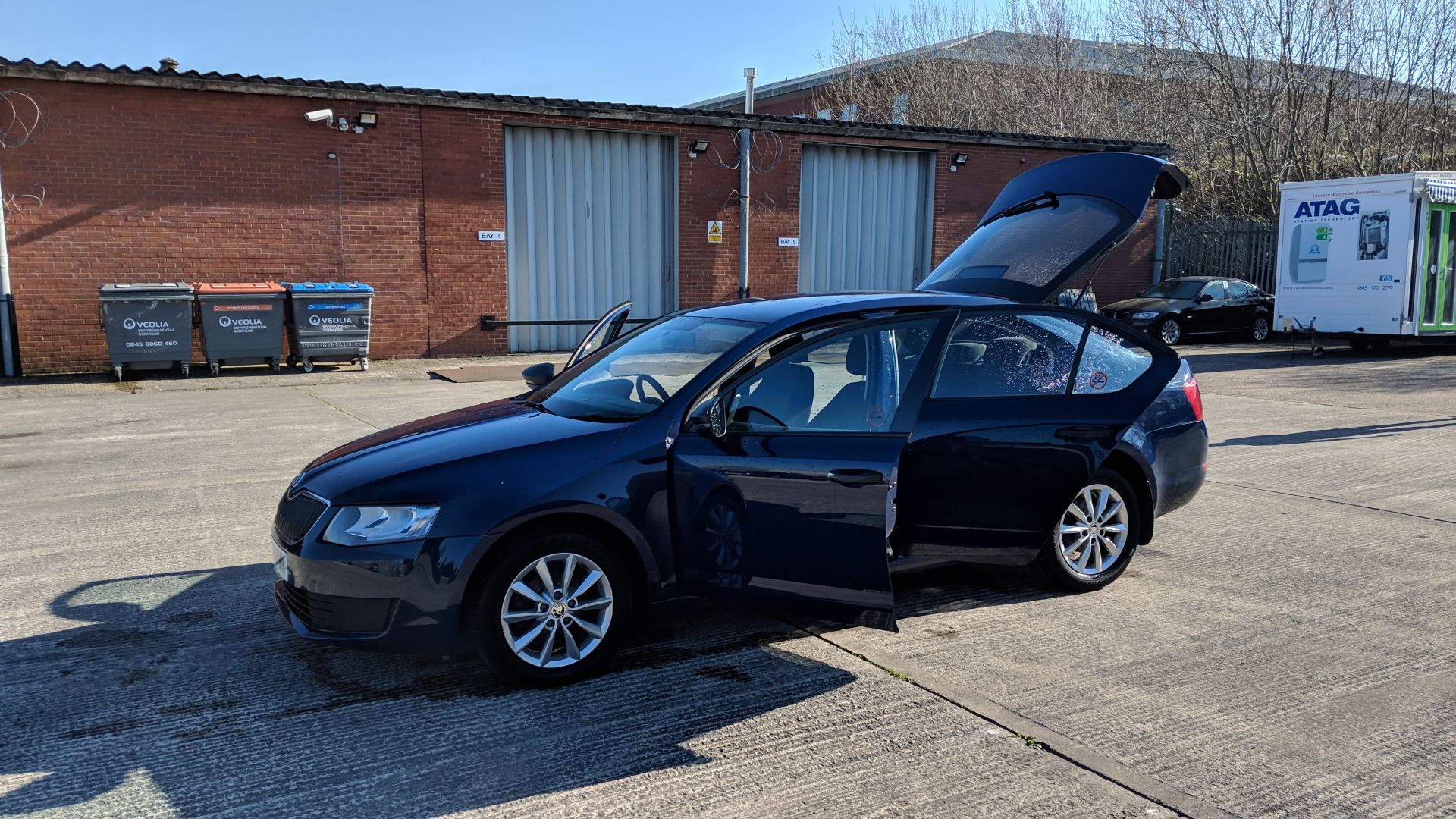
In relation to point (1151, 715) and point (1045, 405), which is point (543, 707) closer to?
point (1151, 715)

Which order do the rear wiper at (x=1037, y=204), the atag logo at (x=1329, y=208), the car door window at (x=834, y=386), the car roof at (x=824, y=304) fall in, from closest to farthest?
the car door window at (x=834, y=386) → the car roof at (x=824, y=304) → the rear wiper at (x=1037, y=204) → the atag logo at (x=1329, y=208)

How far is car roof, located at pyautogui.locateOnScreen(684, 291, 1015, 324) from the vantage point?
471 centimetres

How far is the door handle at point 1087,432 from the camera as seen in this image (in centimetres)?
504

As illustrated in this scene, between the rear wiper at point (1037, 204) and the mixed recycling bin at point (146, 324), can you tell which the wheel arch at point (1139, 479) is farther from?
the mixed recycling bin at point (146, 324)

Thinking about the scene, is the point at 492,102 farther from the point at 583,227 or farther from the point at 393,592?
the point at 393,592

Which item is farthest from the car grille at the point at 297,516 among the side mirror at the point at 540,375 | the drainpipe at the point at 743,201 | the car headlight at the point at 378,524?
the drainpipe at the point at 743,201

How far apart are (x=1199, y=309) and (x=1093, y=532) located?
17379mm

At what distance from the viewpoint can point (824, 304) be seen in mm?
4844

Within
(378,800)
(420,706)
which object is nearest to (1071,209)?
(420,706)

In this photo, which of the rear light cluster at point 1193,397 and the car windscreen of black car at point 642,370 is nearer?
the car windscreen of black car at point 642,370

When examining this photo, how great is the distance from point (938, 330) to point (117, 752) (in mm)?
3668

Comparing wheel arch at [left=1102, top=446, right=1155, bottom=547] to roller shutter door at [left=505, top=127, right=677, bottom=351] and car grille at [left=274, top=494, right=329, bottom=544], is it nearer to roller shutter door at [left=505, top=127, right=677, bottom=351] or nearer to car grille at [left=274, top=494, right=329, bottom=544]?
car grille at [left=274, top=494, right=329, bottom=544]

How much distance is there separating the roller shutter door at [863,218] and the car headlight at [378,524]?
16.4 metres

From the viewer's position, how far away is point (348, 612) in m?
3.90
